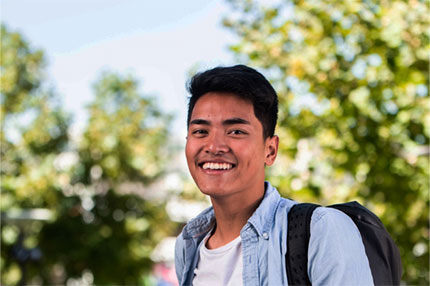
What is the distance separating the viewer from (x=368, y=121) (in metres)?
4.59

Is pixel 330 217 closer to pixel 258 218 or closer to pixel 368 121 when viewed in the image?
pixel 258 218

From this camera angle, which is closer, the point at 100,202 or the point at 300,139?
the point at 300,139

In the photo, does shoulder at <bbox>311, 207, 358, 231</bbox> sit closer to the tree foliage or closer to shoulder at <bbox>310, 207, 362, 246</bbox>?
shoulder at <bbox>310, 207, 362, 246</bbox>

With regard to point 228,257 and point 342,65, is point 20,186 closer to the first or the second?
point 342,65

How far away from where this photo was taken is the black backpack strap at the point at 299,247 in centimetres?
165

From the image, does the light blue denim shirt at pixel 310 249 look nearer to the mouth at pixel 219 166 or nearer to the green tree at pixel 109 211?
the mouth at pixel 219 166

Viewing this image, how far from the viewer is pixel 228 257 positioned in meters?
1.93

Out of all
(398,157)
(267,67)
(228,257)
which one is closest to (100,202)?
(267,67)

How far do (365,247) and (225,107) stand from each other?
2.07ft

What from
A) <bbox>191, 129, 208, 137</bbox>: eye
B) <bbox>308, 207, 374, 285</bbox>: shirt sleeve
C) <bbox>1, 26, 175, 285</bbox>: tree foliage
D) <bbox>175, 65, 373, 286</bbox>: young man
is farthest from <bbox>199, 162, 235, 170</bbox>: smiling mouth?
<bbox>1, 26, 175, 285</bbox>: tree foliage

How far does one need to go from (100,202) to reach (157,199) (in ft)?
8.61

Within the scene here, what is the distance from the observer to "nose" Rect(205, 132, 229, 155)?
188 cm

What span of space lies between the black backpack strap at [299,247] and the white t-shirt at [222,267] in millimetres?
222

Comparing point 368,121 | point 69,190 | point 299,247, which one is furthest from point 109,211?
point 299,247
